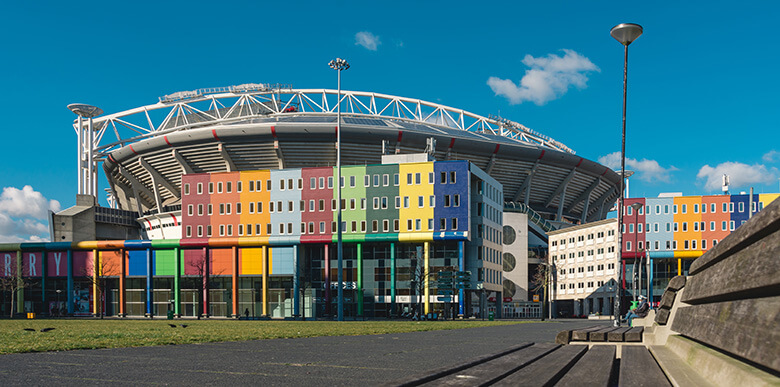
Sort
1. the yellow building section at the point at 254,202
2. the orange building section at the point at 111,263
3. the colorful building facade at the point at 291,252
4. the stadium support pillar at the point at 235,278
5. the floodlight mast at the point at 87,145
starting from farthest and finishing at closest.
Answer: the floodlight mast at the point at 87,145 → the orange building section at the point at 111,263 → the yellow building section at the point at 254,202 → the stadium support pillar at the point at 235,278 → the colorful building facade at the point at 291,252

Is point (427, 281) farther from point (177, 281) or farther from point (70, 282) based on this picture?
point (70, 282)

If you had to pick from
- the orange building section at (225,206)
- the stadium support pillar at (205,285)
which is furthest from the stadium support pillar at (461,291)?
the stadium support pillar at (205,285)

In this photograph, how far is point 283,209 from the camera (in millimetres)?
86500

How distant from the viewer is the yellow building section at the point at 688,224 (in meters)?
102

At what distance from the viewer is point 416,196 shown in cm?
8200

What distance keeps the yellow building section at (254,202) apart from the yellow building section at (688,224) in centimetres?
5597

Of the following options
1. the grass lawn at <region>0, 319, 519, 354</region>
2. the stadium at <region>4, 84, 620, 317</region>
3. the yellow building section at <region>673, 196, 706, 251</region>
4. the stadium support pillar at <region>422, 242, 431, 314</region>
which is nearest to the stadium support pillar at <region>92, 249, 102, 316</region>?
the stadium at <region>4, 84, 620, 317</region>

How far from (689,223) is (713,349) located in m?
105

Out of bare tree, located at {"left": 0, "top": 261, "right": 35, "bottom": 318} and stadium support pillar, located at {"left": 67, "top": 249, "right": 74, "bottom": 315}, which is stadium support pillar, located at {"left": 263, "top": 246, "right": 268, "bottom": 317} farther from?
bare tree, located at {"left": 0, "top": 261, "right": 35, "bottom": 318}

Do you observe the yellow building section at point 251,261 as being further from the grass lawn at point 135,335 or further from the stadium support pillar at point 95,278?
the grass lawn at point 135,335

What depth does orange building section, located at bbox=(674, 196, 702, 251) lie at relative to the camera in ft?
334

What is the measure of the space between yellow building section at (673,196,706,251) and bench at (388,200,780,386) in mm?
99925

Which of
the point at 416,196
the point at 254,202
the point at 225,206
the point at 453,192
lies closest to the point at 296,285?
the point at 254,202

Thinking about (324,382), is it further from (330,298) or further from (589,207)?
(589,207)
